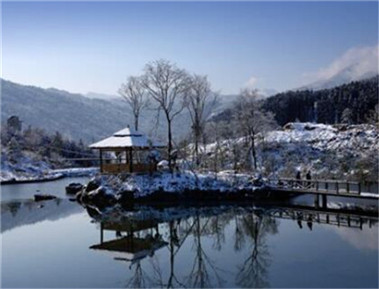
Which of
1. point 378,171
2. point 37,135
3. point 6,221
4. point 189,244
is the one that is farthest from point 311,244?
point 37,135

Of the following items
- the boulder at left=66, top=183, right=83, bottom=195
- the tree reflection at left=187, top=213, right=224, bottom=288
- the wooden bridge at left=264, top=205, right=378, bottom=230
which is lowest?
the tree reflection at left=187, top=213, right=224, bottom=288

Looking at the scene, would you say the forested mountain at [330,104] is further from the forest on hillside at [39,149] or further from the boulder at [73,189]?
the boulder at [73,189]

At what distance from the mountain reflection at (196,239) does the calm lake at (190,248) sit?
3 cm

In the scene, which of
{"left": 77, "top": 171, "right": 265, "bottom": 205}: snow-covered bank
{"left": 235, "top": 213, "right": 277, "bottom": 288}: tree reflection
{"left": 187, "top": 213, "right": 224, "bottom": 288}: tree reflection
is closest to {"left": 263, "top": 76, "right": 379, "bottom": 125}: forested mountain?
{"left": 77, "top": 171, "right": 265, "bottom": 205}: snow-covered bank

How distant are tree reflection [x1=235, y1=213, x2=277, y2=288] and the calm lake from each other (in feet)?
0.10

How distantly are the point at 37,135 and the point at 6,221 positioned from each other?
59471 mm

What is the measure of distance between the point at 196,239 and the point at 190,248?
1596 millimetres

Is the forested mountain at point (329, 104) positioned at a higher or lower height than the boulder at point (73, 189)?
higher

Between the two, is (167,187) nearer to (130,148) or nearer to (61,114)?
(130,148)

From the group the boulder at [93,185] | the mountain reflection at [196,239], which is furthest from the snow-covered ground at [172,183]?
the mountain reflection at [196,239]

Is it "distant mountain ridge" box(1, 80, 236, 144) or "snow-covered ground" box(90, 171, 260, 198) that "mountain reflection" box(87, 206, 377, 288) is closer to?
"snow-covered ground" box(90, 171, 260, 198)

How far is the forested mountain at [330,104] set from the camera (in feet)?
221

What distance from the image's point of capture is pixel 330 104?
7600 centimetres

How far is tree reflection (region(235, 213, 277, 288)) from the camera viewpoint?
12781 mm
